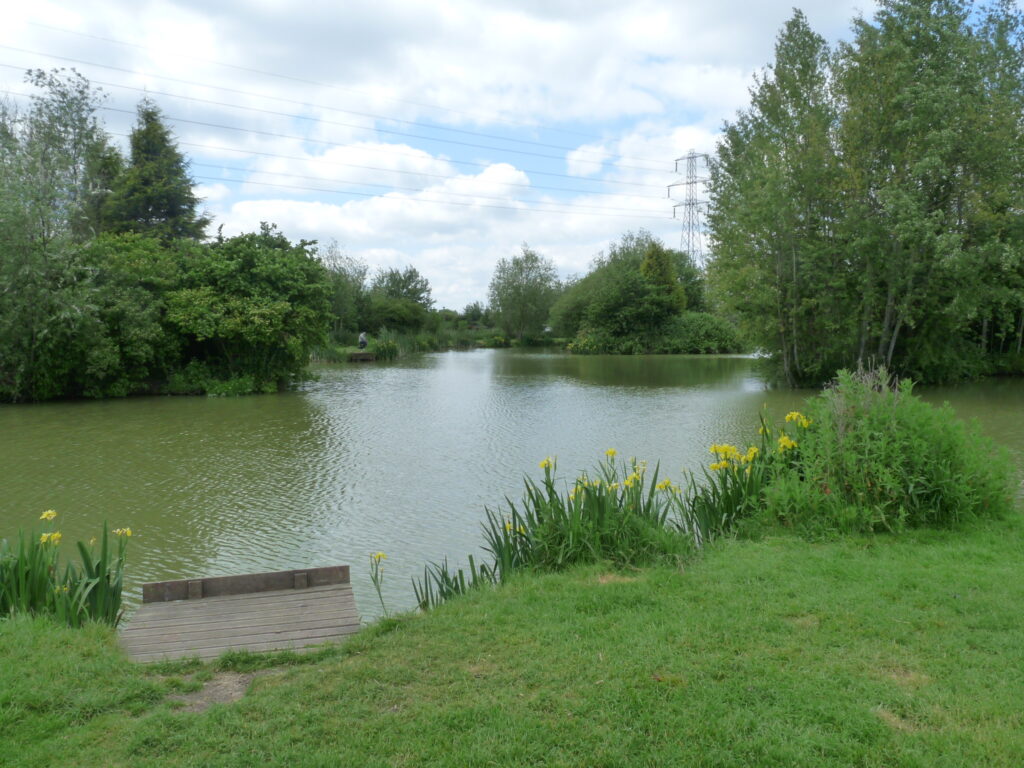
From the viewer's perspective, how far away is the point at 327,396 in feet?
68.4

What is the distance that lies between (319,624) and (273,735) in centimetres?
152

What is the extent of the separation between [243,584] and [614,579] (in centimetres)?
247

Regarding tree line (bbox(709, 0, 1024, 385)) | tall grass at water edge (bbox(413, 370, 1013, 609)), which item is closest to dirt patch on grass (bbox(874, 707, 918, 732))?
tall grass at water edge (bbox(413, 370, 1013, 609))

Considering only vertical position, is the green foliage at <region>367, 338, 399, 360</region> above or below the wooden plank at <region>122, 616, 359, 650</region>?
above

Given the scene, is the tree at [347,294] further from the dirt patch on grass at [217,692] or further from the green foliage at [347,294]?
the dirt patch on grass at [217,692]

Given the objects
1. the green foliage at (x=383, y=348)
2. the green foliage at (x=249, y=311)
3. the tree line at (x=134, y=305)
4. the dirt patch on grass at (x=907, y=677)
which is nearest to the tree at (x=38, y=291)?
the tree line at (x=134, y=305)

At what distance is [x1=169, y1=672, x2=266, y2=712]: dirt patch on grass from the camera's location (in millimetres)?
3186

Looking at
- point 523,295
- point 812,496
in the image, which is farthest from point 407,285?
point 812,496

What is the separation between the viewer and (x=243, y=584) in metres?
4.95

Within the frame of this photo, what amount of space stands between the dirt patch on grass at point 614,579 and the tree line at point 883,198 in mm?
14814

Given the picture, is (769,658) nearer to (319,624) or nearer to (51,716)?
(319,624)

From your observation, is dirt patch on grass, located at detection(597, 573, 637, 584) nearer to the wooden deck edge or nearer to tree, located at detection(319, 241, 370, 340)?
the wooden deck edge

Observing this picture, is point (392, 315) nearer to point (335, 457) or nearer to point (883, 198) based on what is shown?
point (883, 198)

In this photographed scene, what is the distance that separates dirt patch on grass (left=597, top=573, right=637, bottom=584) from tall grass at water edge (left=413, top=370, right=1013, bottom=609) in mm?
290
